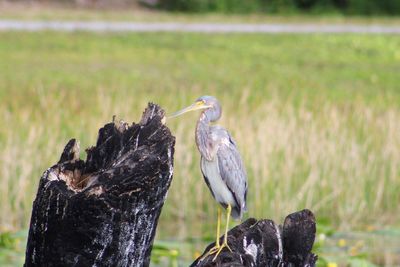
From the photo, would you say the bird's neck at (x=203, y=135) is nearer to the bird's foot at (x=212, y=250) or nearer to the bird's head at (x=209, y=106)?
the bird's head at (x=209, y=106)

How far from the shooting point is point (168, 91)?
44.1 ft

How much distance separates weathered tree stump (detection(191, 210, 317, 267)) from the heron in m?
0.04

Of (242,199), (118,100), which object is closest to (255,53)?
(118,100)

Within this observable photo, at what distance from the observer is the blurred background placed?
22.9 feet

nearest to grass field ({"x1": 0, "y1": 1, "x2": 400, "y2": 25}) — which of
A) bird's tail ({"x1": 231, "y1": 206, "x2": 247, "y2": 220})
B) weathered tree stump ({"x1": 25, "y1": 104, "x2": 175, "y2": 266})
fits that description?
bird's tail ({"x1": 231, "y1": 206, "x2": 247, "y2": 220})

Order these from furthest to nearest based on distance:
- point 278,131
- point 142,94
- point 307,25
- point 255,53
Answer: point 307,25 → point 255,53 → point 142,94 → point 278,131

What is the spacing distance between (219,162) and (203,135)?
0.38ft

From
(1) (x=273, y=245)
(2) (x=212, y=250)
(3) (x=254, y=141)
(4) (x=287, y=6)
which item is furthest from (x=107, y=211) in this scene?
(4) (x=287, y=6)

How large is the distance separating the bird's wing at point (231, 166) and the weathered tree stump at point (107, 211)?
0.22m

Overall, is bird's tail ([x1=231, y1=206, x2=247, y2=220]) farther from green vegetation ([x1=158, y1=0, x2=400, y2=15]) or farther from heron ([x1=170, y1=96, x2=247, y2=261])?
green vegetation ([x1=158, y1=0, x2=400, y2=15])

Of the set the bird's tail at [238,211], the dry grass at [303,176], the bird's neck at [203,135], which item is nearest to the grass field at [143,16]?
the dry grass at [303,176]

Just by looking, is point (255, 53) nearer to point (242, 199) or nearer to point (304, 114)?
point (304, 114)

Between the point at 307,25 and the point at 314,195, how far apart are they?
785 inches

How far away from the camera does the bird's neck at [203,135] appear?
9.87ft
